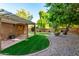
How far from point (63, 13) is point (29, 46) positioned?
98 cm

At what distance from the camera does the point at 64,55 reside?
396 cm

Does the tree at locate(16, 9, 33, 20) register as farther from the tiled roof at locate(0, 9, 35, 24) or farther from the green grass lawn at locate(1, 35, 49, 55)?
the green grass lawn at locate(1, 35, 49, 55)

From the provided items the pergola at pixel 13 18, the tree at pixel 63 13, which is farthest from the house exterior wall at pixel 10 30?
the tree at pixel 63 13

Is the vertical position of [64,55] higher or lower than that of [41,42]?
lower

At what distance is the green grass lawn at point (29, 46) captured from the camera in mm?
3924

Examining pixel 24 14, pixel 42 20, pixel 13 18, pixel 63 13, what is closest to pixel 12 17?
pixel 13 18

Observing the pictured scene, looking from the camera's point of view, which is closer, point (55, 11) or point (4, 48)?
point (4, 48)

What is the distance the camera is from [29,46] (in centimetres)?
402

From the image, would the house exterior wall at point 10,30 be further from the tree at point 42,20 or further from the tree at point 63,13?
the tree at point 63,13

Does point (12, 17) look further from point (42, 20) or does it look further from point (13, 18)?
point (42, 20)

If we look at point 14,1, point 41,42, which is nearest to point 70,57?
point 41,42

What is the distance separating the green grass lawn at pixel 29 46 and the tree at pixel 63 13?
1.45 ft

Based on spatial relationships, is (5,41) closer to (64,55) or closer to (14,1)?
(14,1)

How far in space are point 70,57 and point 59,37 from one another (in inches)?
18.6
